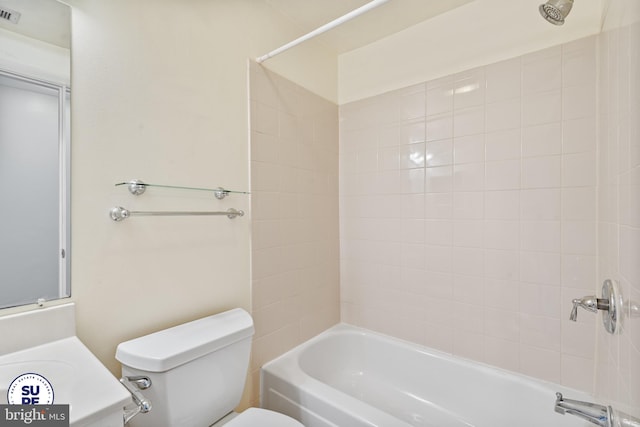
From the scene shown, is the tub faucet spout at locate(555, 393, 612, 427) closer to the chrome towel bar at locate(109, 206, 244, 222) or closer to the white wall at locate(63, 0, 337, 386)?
the white wall at locate(63, 0, 337, 386)

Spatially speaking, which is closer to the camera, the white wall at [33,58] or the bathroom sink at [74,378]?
the bathroom sink at [74,378]

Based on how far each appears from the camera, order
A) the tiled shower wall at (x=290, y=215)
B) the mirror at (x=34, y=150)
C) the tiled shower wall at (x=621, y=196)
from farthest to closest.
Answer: the tiled shower wall at (x=290, y=215)
the mirror at (x=34, y=150)
the tiled shower wall at (x=621, y=196)

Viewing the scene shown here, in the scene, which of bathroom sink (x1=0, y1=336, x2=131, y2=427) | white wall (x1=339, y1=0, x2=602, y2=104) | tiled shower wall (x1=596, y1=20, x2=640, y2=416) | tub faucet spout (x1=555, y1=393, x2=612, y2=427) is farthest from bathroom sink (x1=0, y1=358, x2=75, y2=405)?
white wall (x1=339, y1=0, x2=602, y2=104)

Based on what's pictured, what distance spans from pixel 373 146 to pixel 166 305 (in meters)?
1.53

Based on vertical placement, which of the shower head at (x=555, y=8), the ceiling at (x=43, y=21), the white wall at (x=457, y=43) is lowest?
the ceiling at (x=43, y=21)

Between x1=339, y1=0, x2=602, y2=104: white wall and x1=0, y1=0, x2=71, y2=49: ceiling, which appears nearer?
x1=0, y1=0, x2=71, y2=49: ceiling

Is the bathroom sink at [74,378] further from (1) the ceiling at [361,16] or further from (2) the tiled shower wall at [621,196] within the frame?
(1) the ceiling at [361,16]

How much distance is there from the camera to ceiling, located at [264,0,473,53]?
1648mm

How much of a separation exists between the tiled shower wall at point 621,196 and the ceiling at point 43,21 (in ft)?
5.21

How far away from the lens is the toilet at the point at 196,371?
100 centimetres

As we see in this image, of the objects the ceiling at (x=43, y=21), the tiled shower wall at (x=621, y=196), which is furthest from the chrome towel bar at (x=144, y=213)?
the tiled shower wall at (x=621, y=196)

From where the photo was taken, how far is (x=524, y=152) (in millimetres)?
1496

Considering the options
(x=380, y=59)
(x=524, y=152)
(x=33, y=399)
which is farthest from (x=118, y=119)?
(x=524, y=152)

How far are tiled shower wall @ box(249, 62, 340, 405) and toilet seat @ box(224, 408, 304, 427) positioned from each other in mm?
373
